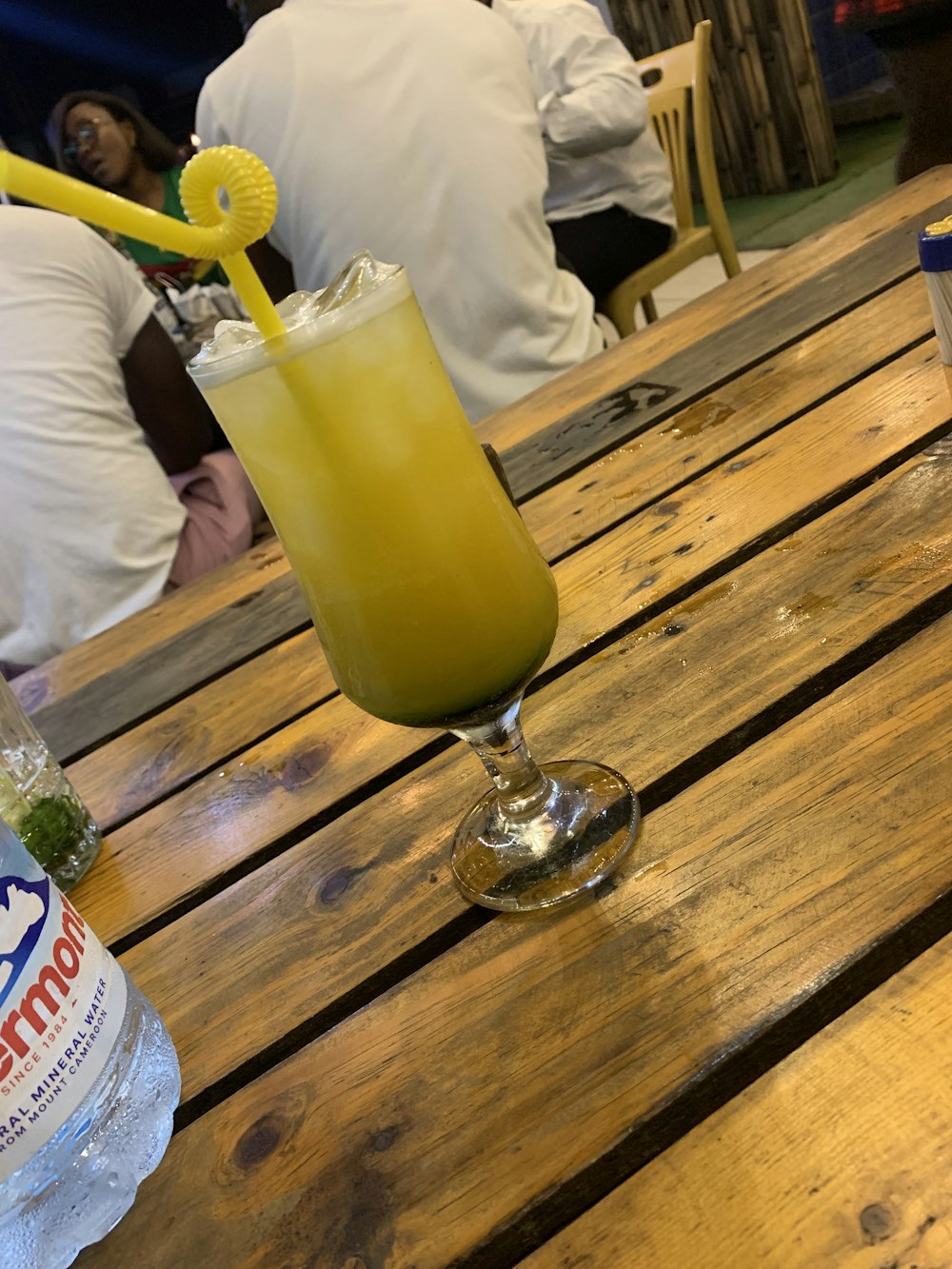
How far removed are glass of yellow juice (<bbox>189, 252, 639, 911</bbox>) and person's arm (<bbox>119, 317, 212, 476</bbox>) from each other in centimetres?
141

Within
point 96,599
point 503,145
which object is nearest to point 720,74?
point 503,145

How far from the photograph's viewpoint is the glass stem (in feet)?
2.04

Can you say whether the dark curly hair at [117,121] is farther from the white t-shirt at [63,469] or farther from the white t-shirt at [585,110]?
the white t-shirt at [63,469]

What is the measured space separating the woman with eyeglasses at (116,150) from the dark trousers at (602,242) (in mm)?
873

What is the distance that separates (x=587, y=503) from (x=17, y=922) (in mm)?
667

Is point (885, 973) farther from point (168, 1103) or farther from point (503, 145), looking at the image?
point (503, 145)

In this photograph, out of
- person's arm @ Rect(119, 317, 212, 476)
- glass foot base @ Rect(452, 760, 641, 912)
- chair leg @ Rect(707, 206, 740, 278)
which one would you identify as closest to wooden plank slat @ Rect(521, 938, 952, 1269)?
glass foot base @ Rect(452, 760, 641, 912)

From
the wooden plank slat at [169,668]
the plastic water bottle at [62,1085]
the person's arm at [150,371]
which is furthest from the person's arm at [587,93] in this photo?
the plastic water bottle at [62,1085]

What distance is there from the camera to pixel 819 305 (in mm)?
1156

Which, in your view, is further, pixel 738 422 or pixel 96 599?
pixel 96 599

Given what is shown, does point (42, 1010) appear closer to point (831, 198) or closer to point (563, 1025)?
point (563, 1025)

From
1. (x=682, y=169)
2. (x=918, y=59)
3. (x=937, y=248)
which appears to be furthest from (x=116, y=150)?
(x=937, y=248)

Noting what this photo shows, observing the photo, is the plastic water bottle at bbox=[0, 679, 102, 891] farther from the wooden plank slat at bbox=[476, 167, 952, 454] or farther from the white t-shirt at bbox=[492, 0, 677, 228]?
the white t-shirt at bbox=[492, 0, 677, 228]

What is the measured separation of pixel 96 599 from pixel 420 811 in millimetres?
1123
